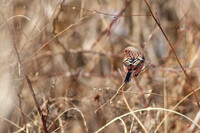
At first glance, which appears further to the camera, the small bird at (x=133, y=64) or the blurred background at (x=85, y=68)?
the blurred background at (x=85, y=68)

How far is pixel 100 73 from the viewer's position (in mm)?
2549

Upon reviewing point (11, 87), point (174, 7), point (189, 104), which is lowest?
point (189, 104)

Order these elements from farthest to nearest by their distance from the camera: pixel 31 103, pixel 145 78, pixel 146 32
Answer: pixel 146 32 → pixel 145 78 → pixel 31 103

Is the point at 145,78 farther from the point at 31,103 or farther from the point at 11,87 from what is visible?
the point at 11,87

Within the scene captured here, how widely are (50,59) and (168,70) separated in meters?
0.85

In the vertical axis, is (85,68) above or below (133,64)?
below

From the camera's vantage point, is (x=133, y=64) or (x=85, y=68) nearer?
(x=133, y=64)

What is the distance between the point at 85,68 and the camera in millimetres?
2471

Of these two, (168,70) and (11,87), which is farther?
(168,70)

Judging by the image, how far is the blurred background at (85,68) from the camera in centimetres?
113

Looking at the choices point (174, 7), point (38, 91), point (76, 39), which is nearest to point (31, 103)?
point (38, 91)

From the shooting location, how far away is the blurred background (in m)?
1.13

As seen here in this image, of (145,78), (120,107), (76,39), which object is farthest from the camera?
(76,39)

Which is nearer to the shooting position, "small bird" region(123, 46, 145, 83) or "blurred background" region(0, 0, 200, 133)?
"small bird" region(123, 46, 145, 83)
